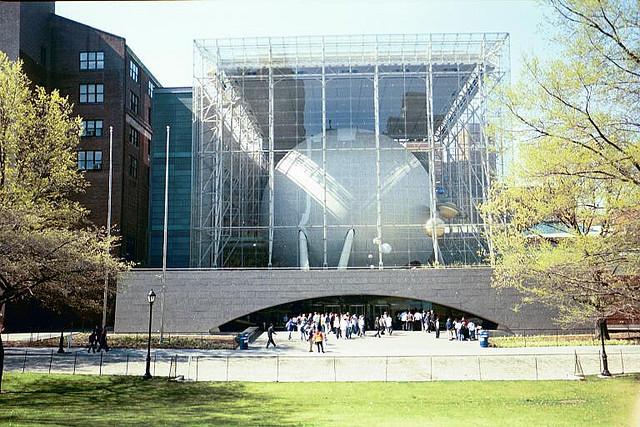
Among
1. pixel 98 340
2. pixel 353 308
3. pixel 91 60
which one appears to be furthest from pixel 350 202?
pixel 91 60

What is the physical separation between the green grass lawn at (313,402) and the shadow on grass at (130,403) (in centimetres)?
2

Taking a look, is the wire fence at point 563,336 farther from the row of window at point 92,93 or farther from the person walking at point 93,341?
the row of window at point 92,93

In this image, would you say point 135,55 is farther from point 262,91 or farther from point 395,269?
point 395,269

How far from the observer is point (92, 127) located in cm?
4906

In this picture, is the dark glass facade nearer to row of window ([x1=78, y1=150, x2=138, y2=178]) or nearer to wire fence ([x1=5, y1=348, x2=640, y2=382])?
row of window ([x1=78, y1=150, x2=138, y2=178])

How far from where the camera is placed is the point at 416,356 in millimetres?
24625

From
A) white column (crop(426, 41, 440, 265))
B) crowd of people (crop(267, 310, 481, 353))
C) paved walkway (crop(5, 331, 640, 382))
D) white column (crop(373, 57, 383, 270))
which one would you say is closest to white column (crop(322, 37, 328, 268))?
white column (crop(373, 57, 383, 270))

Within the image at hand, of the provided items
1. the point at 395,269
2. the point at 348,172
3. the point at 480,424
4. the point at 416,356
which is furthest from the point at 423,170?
the point at 480,424

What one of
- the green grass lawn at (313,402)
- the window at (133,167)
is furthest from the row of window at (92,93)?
the green grass lawn at (313,402)

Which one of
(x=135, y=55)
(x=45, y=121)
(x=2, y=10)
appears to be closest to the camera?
(x=45, y=121)

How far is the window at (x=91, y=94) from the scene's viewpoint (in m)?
49.3

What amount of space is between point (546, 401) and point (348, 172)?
3080 centimetres

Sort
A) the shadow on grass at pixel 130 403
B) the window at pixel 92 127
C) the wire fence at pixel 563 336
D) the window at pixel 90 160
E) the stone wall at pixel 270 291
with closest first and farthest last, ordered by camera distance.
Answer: the shadow on grass at pixel 130 403 → the wire fence at pixel 563 336 → the stone wall at pixel 270 291 → the window at pixel 90 160 → the window at pixel 92 127

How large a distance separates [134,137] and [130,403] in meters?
40.0
